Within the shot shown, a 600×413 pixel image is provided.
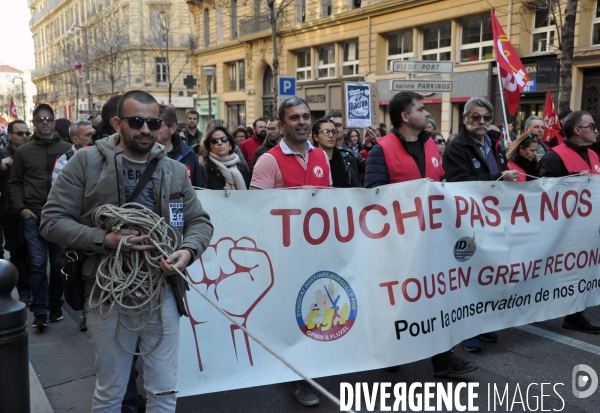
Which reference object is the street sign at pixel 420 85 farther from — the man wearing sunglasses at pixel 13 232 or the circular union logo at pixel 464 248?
the man wearing sunglasses at pixel 13 232

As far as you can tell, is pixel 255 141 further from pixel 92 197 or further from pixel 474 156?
pixel 92 197

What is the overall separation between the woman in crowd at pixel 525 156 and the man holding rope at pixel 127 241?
13.0 feet

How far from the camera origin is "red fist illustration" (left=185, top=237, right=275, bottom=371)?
3.60 m

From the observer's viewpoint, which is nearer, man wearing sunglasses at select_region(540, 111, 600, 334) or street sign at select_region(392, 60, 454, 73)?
man wearing sunglasses at select_region(540, 111, 600, 334)

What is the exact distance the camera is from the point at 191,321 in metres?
3.56

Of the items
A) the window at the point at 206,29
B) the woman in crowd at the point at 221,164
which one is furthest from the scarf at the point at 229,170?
the window at the point at 206,29

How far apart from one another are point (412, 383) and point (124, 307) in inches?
89.9

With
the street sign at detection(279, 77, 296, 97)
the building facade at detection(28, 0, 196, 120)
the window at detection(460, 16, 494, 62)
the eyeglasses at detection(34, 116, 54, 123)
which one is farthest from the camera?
the building facade at detection(28, 0, 196, 120)

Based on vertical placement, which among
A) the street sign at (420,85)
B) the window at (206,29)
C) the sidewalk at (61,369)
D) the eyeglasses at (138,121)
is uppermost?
the window at (206,29)

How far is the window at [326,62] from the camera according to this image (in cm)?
2722

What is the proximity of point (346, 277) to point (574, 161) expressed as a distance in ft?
8.83

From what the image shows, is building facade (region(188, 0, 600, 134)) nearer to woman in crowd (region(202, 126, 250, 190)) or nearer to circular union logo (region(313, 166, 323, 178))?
woman in crowd (region(202, 126, 250, 190))

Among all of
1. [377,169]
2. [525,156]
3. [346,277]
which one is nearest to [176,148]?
[377,169]

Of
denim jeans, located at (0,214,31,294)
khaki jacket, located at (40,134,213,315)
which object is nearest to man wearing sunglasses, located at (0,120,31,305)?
denim jeans, located at (0,214,31,294)
